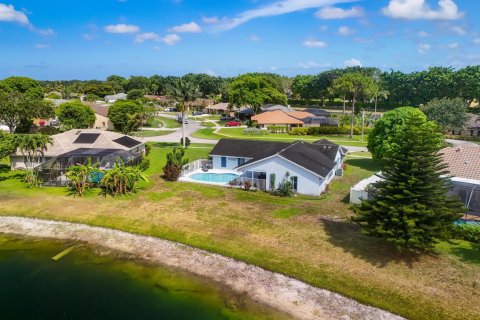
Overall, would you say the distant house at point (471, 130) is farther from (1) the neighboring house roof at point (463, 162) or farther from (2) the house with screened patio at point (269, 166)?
(1) the neighboring house roof at point (463, 162)

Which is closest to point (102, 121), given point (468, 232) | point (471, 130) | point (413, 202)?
point (413, 202)

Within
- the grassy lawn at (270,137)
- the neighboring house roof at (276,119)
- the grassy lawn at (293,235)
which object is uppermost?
the neighboring house roof at (276,119)

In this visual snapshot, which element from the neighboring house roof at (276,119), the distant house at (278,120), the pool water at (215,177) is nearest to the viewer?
the pool water at (215,177)

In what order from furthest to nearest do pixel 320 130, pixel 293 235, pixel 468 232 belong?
pixel 320 130
pixel 293 235
pixel 468 232

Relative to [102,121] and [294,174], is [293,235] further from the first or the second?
[102,121]

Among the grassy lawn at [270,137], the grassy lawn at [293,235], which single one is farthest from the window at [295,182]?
the grassy lawn at [270,137]

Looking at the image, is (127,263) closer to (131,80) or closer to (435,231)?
(435,231)

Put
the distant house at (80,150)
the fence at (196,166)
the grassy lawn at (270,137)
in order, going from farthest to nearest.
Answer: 1. the grassy lawn at (270,137)
2. the fence at (196,166)
3. the distant house at (80,150)

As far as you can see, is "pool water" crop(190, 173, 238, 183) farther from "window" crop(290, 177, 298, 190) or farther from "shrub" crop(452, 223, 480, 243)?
"shrub" crop(452, 223, 480, 243)
